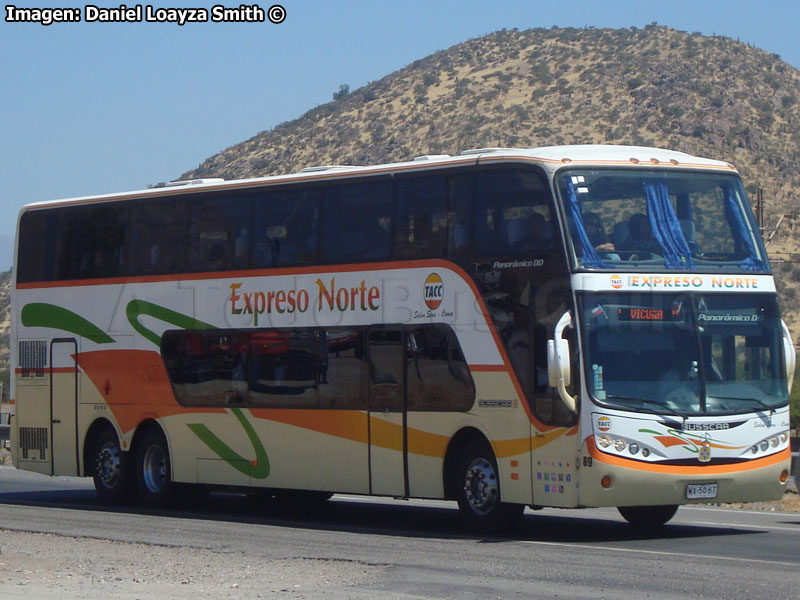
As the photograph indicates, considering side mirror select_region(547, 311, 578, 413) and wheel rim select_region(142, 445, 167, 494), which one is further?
wheel rim select_region(142, 445, 167, 494)

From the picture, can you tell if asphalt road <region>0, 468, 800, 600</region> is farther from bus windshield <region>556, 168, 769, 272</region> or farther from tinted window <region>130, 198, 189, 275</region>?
tinted window <region>130, 198, 189, 275</region>

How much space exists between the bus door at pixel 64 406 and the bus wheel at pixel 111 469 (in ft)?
1.15

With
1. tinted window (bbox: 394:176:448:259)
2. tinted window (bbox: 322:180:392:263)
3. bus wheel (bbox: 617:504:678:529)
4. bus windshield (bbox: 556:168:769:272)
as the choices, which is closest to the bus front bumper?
bus wheel (bbox: 617:504:678:529)

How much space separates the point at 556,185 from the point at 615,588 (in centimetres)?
486

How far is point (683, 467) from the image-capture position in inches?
561

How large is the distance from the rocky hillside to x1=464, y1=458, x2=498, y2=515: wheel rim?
5983cm

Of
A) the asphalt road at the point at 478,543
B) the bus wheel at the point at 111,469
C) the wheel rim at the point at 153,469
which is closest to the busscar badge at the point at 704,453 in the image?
the asphalt road at the point at 478,543

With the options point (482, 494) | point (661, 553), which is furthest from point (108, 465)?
point (661, 553)

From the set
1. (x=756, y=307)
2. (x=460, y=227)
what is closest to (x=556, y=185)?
(x=460, y=227)

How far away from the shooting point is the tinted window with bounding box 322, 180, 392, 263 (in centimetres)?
1645

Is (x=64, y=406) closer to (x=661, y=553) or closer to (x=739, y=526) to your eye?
(x=739, y=526)

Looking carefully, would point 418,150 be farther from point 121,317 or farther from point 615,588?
point 615,588

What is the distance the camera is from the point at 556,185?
14.5 meters

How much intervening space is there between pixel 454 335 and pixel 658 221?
8.48 ft
